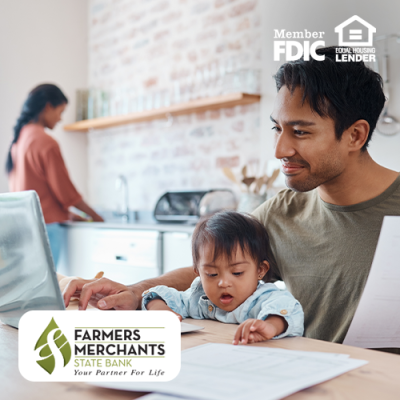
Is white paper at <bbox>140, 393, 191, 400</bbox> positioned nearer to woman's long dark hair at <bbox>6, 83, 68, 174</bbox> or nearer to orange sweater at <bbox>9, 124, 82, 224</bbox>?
orange sweater at <bbox>9, 124, 82, 224</bbox>

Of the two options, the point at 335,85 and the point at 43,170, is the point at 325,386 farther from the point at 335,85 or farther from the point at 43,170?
the point at 43,170

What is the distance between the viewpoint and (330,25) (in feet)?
9.53

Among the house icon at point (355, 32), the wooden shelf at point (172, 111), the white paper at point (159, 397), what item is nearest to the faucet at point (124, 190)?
the wooden shelf at point (172, 111)

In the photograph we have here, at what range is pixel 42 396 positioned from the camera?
627mm

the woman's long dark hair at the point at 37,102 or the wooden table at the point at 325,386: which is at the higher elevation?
the woman's long dark hair at the point at 37,102

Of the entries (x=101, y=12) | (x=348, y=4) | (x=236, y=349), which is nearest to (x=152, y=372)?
(x=236, y=349)

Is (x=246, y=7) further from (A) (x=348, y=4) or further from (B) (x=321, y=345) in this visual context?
(B) (x=321, y=345)

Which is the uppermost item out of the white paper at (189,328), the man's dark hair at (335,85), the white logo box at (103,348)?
the man's dark hair at (335,85)

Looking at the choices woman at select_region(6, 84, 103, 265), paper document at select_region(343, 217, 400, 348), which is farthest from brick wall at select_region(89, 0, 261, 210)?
paper document at select_region(343, 217, 400, 348)

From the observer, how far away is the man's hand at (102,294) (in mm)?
1105

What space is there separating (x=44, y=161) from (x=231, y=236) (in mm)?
2405

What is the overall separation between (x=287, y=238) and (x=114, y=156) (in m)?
3.43

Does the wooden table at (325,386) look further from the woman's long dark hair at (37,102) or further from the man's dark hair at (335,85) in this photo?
the woman's long dark hair at (37,102)

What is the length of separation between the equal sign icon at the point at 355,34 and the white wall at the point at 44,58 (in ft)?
9.56
